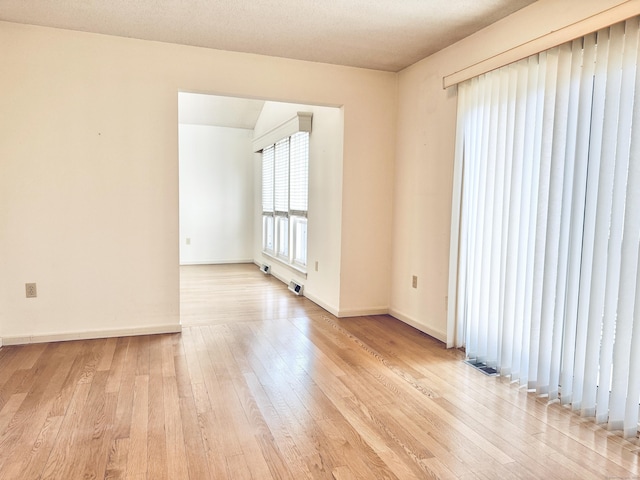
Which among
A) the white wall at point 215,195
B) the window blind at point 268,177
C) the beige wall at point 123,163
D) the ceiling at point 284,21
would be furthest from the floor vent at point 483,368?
the white wall at point 215,195

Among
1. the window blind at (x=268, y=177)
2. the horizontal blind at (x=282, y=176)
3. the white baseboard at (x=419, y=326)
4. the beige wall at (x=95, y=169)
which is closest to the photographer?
the beige wall at (x=95, y=169)

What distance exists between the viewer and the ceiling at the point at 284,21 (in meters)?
2.65

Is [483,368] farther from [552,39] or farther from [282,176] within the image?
[282,176]

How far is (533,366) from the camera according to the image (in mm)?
2488

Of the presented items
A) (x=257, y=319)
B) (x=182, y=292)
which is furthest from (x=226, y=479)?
(x=182, y=292)

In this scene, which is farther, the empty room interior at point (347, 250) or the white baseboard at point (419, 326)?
the white baseboard at point (419, 326)

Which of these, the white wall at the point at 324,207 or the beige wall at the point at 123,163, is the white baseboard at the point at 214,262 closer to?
the white wall at the point at 324,207

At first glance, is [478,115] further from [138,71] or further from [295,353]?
[138,71]

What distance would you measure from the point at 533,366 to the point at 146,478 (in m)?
2.08

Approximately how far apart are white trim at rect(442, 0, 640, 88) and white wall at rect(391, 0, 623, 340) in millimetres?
134

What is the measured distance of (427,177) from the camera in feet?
11.8

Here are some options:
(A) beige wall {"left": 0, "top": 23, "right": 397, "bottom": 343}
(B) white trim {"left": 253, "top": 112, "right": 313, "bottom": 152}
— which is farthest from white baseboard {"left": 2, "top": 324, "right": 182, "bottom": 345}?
(B) white trim {"left": 253, "top": 112, "right": 313, "bottom": 152}

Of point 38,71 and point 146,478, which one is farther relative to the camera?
point 38,71

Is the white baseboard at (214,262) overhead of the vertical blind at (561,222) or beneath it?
beneath
